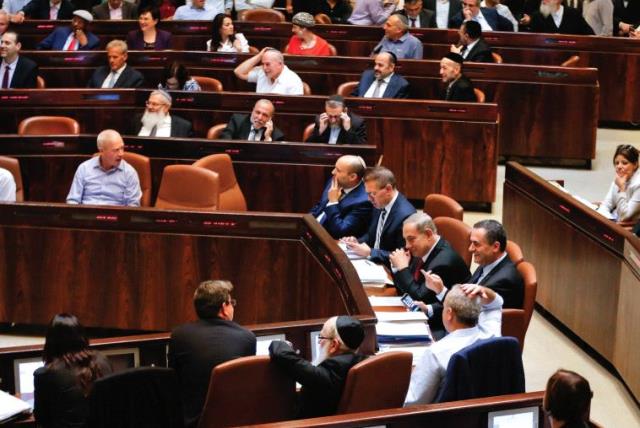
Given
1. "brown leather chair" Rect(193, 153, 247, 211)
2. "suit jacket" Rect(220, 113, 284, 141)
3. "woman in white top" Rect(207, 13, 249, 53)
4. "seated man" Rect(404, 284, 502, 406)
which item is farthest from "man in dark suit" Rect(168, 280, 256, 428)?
"woman in white top" Rect(207, 13, 249, 53)

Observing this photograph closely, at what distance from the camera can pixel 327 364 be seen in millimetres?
4707

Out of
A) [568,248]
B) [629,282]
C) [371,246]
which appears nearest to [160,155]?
[371,246]

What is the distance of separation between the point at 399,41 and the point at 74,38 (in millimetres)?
3105

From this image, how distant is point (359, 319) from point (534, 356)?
7.23 ft

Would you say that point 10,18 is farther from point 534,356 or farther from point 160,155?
point 534,356

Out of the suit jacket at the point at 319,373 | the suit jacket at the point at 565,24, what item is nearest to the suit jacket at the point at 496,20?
the suit jacket at the point at 565,24

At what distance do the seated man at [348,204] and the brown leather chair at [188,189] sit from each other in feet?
2.46

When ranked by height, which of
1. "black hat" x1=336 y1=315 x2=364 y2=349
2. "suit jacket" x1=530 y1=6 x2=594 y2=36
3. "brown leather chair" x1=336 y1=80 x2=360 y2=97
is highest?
"suit jacket" x1=530 y1=6 x2=594 y2=36

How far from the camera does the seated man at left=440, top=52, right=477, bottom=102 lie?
9672mm

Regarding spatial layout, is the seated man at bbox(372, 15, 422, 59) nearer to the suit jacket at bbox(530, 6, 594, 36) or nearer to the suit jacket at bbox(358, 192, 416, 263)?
the suit jacket at bbox(530, 6, 594, 36)

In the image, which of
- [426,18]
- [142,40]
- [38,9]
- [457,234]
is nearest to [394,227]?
[457,234]

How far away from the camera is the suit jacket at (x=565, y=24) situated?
12.2 metres

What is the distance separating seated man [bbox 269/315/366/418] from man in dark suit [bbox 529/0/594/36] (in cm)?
817

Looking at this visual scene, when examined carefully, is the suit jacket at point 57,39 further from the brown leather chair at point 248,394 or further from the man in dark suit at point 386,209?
the brown leather chair at point 248,394
